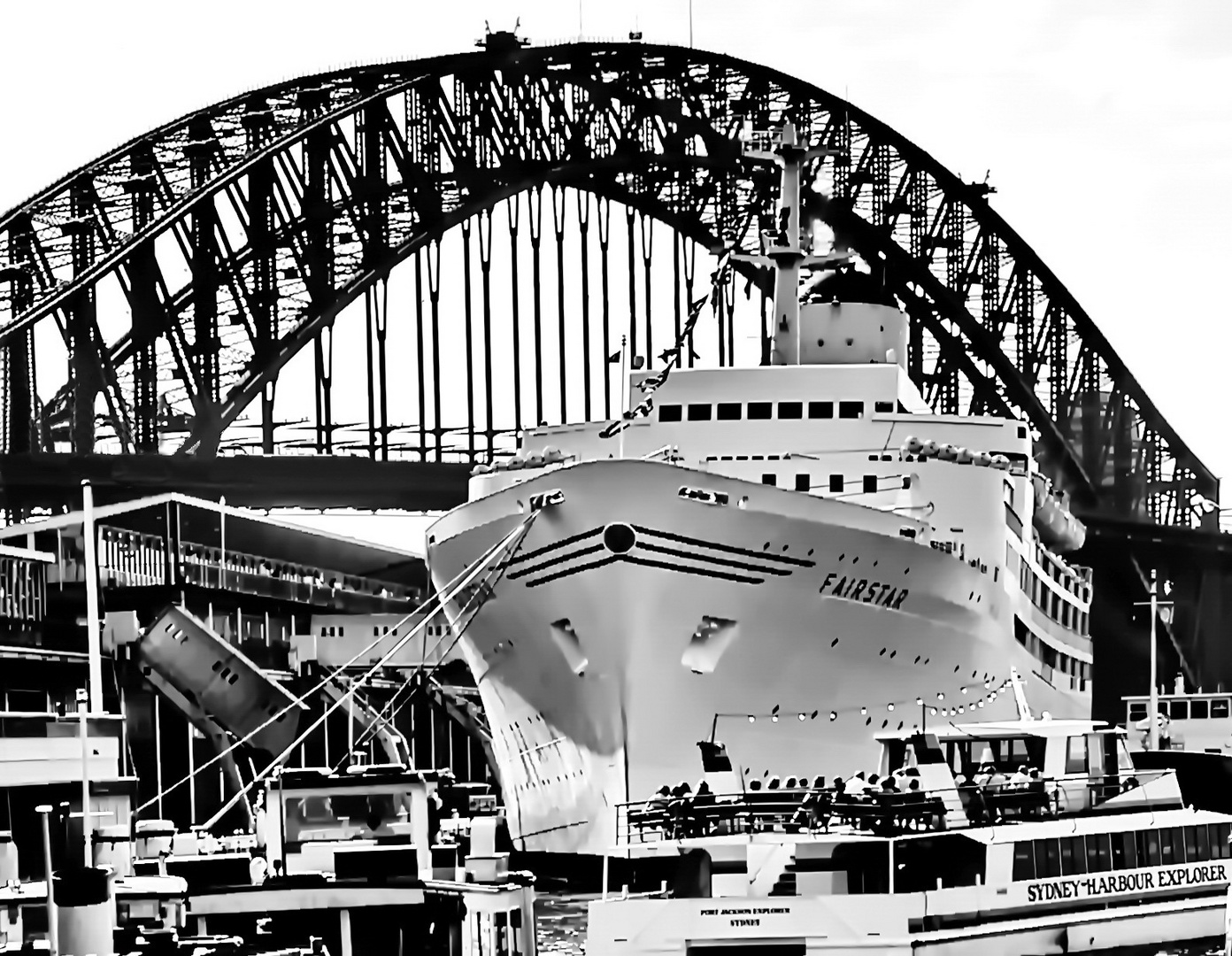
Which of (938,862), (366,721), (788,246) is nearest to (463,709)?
(366,721)

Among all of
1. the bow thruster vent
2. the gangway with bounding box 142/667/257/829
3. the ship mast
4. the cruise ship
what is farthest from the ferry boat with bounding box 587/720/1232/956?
the ship mast

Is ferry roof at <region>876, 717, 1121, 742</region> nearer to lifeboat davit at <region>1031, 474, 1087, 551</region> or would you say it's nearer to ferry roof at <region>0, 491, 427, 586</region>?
lifeboat davit at <region>1031, 474, 1087, 551</region>

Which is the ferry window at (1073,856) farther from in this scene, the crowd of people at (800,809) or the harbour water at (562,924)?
the harbour water at (562,924)

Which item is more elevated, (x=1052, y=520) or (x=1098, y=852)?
(x=1052, y=520)

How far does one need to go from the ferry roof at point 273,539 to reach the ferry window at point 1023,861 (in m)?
40.8

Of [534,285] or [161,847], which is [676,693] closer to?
[161,847]

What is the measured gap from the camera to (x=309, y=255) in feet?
344

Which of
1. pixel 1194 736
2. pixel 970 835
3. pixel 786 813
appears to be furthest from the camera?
pixel 1194 736

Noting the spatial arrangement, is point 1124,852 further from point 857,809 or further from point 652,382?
point 652,382

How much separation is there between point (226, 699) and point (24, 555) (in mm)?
6082

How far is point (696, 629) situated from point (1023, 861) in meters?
17.5

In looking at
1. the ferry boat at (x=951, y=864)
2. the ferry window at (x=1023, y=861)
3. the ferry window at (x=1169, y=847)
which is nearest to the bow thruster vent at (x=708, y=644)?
the ferry boat at (x=951, y=864)

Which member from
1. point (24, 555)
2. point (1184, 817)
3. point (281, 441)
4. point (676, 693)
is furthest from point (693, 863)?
point (281, 441)

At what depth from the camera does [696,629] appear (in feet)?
174
